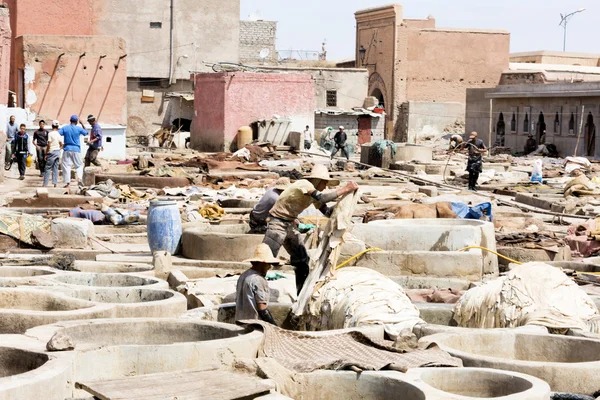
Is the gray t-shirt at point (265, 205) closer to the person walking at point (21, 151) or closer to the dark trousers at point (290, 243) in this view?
the dark trousers at point (290, 243)

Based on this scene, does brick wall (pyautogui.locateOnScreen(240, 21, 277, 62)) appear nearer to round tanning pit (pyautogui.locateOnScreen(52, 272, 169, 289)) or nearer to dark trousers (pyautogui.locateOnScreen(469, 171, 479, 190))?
dark trousers (pyautogui.locateOnScreen(469, 171, 479, 190))

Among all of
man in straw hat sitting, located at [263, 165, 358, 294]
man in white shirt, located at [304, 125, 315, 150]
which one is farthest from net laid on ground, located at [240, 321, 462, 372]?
man in white shirt, located at [304, 125, 315, 150]

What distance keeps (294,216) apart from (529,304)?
2705 millimetres

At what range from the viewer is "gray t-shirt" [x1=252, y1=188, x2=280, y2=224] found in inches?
482

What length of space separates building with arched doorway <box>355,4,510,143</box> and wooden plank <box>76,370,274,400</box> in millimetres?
48862

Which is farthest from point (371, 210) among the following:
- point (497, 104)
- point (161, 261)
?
point (497, 104)

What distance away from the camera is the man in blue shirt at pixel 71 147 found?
806 inches

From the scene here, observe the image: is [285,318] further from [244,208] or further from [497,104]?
[497,104]

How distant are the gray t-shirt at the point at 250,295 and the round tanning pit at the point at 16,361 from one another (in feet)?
7.07

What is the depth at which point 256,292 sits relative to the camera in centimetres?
922

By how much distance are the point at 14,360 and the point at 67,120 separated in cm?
2626

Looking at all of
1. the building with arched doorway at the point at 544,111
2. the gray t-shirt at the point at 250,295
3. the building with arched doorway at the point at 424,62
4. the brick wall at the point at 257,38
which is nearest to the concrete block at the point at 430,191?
the building with arched doorway at the point at 544,111

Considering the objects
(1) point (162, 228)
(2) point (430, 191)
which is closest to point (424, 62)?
(2) point (430, 191)

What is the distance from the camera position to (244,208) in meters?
18.1
